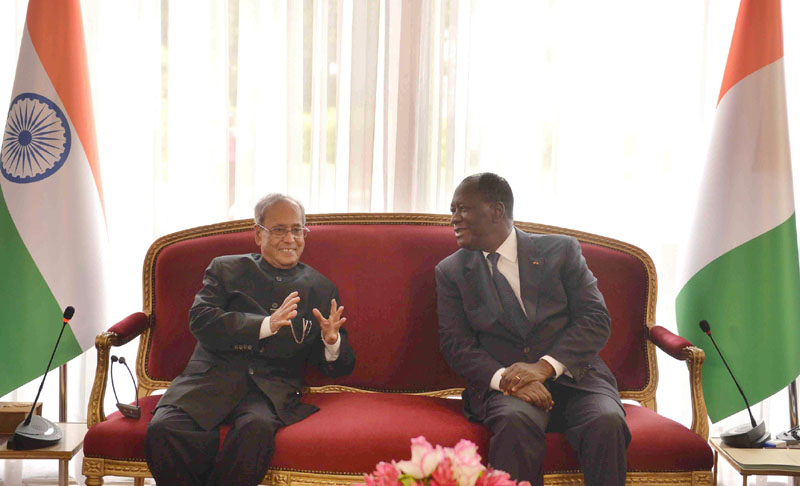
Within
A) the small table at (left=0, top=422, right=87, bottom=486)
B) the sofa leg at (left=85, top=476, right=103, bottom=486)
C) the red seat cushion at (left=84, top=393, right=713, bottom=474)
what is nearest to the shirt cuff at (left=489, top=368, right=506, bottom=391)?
the red seat cushion at (left=84, top=393, right=713, bottom=474)

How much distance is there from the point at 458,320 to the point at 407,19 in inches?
64.9

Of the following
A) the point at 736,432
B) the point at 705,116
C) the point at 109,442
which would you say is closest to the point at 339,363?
the point at 109,442

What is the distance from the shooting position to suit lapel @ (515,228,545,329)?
3121 mm

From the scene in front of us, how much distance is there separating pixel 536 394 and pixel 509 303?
42cm

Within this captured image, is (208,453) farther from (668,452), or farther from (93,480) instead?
(668,452)

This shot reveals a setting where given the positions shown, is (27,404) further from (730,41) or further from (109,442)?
(730,41)

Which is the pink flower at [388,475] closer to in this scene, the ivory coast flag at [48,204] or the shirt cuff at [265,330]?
the shirt cuff at [265,330]

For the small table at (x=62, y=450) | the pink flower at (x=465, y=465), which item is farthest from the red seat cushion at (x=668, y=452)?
the small table at (x=62, y=450)

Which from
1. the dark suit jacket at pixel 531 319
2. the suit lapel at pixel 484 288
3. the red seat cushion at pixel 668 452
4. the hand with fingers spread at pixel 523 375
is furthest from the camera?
the suit lapel at pixel 484 288

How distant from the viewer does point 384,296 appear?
3.48m

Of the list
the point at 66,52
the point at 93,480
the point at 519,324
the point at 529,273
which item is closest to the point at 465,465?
the point at 519,324

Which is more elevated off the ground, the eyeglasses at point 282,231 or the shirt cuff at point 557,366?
the eyeglasses at point 282,231

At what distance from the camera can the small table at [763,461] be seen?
110 inches

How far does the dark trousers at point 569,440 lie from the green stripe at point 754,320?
89 cm
